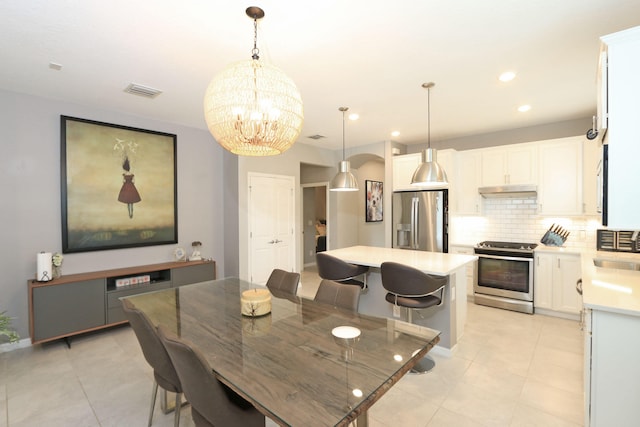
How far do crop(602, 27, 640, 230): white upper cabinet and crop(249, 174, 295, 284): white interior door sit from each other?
4220 mm

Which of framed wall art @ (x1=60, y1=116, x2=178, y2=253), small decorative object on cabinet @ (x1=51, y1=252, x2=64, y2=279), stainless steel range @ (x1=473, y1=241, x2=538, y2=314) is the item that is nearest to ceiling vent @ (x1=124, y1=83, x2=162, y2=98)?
framed wall art @ (x1=60, y1=116, x2=178, y2=253)

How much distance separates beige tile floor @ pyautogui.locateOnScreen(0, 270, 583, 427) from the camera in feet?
6.91

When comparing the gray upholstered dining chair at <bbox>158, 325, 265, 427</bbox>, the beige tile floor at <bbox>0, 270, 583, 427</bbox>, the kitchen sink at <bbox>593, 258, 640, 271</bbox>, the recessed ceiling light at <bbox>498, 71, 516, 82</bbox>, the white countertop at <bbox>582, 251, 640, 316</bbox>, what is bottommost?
the beige tile floor at <bbox>0, 270, 583, 427</bbox>

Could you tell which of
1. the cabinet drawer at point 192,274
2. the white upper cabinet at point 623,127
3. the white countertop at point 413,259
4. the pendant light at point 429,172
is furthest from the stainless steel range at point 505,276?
the cabinet drawer at point 192,274

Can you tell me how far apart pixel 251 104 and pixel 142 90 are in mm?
2196

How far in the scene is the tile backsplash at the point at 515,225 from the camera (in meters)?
4.17

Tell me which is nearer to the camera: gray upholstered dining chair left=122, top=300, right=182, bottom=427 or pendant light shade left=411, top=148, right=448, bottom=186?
gray upholstered dining chair left=122, top=300, right=182, bottom=427

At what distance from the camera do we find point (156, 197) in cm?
415

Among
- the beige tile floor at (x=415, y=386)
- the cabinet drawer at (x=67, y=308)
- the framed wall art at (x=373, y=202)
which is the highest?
the framed wall art at (x=373, y=202)

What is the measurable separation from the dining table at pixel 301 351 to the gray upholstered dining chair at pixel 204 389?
0.06 meters

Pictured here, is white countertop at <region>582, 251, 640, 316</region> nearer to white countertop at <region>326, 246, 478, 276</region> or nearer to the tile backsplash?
white countertop at <region>326, 246, 478, 276</region>

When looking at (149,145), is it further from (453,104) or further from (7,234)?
(453,104)

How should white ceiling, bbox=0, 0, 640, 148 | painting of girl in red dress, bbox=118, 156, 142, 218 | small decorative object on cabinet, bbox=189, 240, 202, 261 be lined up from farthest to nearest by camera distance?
small decorative object on cabinet, bbox=189, 240, 202, 261, painting of girl in red dress, bbox=118, 156, 142, 218, white ceiling, bbox=0, 0, 640, 148

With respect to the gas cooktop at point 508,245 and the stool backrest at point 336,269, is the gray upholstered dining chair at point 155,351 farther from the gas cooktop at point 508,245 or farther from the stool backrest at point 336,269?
the gas cooktop at point 508,245
